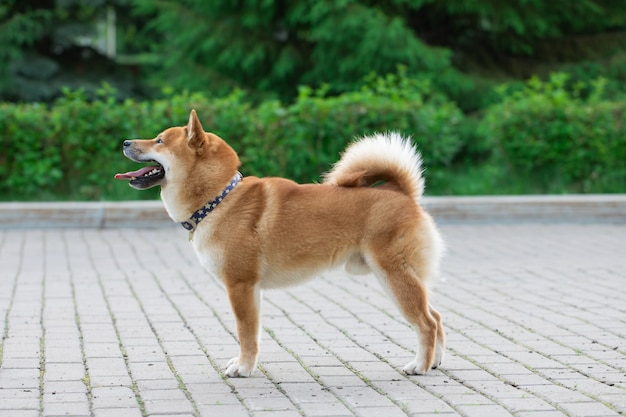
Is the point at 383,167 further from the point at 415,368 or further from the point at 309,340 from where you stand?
the point at 309,340

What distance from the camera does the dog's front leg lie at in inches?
203

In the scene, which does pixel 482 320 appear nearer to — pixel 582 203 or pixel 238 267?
pixel 238 267

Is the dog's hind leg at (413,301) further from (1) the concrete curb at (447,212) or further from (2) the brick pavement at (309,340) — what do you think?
(1) the concrete curb at (447,212)

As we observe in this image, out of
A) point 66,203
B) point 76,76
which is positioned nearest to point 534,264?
point 66,203

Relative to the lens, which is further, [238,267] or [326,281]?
[326,281]

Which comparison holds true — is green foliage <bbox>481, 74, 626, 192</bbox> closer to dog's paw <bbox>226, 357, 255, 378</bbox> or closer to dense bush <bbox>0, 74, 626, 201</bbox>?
dense bush <bbox>0, 74, 626, 201</bbox>

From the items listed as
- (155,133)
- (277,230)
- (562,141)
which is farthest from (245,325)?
(562,141)

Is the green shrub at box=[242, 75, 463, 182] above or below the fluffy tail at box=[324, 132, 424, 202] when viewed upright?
below

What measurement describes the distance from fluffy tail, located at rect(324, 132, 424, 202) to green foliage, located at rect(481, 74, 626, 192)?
7.76 m

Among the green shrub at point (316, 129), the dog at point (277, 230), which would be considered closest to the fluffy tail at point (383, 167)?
the dog at point (277, 230)

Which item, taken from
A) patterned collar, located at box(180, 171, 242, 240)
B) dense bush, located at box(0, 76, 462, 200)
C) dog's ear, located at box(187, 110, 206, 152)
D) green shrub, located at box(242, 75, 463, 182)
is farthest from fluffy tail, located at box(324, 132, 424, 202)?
green shrub, located at box(242, 75, 463, 182)

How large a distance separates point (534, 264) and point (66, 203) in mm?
5579

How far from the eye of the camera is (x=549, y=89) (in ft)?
44.2

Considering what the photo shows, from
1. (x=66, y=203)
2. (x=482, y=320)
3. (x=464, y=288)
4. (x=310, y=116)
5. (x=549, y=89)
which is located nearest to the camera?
(x=482, y=320)
